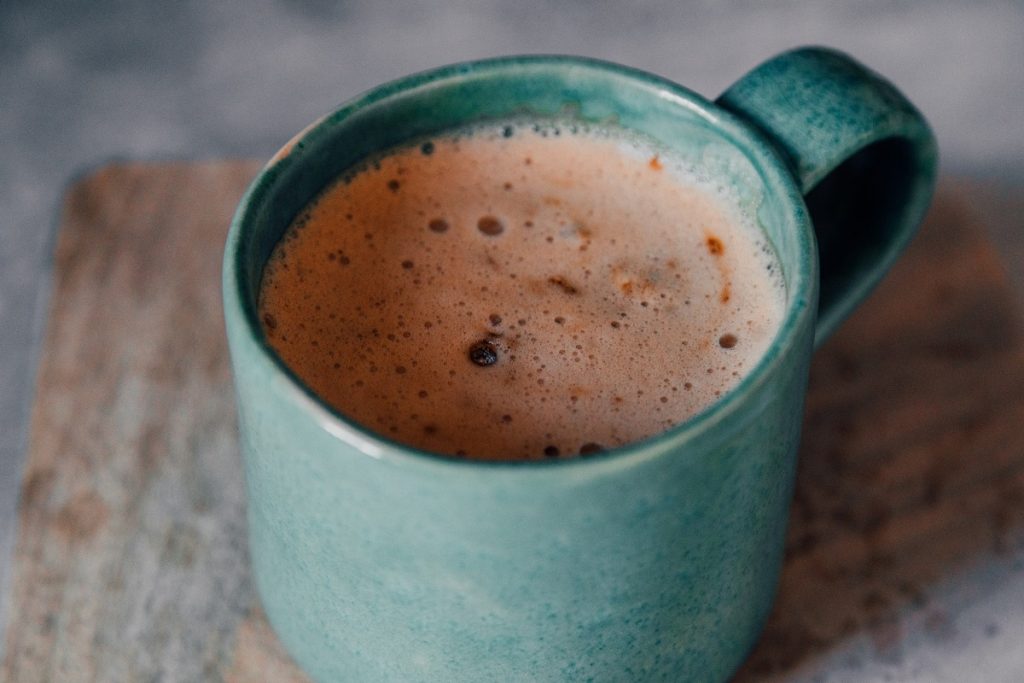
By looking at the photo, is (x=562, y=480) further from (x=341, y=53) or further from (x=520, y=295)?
(x=341, y=53)

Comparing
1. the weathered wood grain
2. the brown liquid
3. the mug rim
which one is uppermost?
the mug rim

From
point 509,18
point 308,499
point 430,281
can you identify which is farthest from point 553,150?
point 509,18

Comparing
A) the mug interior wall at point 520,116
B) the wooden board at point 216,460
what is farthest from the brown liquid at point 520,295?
the wooden board at point 216,460

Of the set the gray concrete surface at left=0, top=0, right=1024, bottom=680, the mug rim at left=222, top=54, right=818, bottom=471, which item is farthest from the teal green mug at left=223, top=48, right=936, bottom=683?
the gray concrete surface at left=0, top=0, right=1024, bottom=680

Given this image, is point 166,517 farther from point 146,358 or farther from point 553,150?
point 553,150

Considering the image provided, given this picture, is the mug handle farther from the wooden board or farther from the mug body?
the wooden board

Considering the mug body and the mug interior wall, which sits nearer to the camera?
the mug body

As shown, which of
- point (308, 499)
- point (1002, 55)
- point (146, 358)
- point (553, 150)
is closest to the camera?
point (308, 499)
